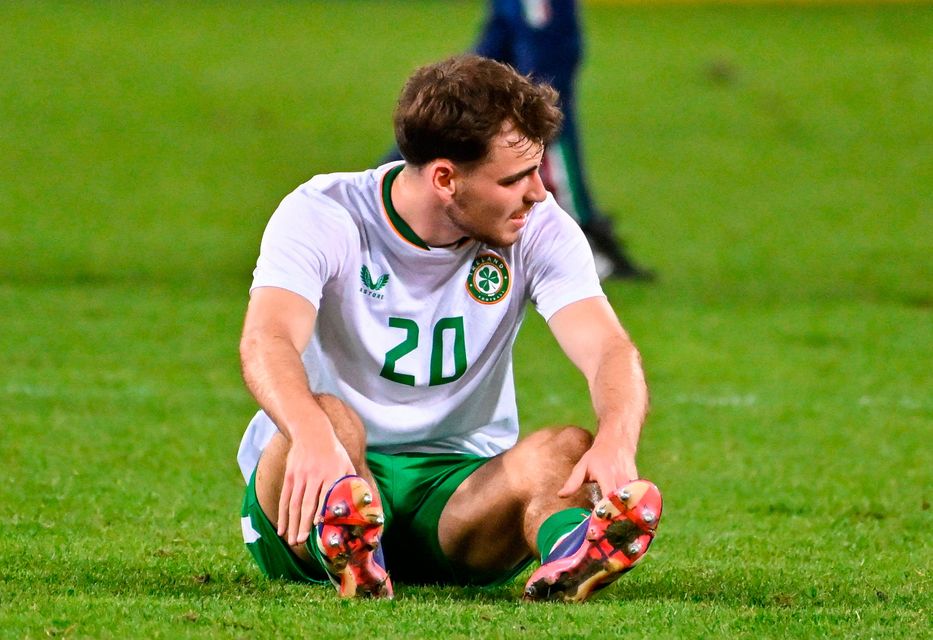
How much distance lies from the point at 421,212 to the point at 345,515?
2.97 ft

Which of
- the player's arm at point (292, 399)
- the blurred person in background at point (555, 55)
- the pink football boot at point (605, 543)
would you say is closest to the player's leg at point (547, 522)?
the pink football boot at point (605, 543)

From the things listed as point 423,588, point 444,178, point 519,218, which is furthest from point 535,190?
point 423,588

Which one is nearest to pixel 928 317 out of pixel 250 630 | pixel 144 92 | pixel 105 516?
pixel 105 516

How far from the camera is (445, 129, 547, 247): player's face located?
13.6 feet

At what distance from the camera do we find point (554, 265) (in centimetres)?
443

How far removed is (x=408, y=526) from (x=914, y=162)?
1289 centimetres

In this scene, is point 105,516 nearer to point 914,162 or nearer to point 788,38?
point 914,162

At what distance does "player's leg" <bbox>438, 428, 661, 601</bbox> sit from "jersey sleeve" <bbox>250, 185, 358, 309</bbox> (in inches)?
24.0

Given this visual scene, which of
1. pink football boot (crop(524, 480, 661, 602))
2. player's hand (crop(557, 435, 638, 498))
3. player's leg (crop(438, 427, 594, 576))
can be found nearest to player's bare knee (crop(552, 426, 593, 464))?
player's leg (crop(438, 427, 594, 576))

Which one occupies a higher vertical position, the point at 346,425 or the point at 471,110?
the point at 471,110

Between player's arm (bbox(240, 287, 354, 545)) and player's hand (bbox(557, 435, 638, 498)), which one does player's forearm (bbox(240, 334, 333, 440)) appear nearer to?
player's arm (bbox(240, 287, 354, 545))

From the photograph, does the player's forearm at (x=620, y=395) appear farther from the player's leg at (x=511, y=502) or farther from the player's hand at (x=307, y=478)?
the player's hand at (x=307, y=478)

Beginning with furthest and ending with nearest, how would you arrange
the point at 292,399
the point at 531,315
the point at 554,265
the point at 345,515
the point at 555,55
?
the point at 555,55
the point at 531,315
the point at 554,265
the point at 292,399
the point at 345,515

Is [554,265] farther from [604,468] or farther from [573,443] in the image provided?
[604,468]
